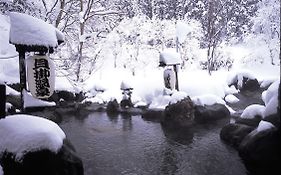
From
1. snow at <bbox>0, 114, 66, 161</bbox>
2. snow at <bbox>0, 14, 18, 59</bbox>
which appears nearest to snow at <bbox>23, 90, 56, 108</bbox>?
snow at <bbox>0, 114, 66, 161</bbox>

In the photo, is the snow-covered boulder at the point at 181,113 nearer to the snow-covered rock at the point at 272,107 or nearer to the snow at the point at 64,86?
the snow-covered rock at the point at 272,107

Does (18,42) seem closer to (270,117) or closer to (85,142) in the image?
(85,142)

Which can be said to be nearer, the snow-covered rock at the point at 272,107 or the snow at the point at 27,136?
the snow at the point at 27,136

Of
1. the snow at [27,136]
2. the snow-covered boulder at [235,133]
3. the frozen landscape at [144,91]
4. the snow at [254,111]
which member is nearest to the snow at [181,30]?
the frozen landscape at [144,91]

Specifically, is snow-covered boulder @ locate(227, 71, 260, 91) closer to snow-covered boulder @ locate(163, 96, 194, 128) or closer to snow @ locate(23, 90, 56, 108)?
snow-covered boulder @ locate(163, 96, 194, 128)

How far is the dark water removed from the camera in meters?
7.18

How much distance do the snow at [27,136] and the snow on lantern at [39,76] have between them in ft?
8.78

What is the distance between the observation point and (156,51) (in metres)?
28.4

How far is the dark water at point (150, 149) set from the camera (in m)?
7.18

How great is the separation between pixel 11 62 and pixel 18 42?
8.88 m

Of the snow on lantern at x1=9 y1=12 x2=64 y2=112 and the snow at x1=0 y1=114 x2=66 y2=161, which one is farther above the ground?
the snow on lantern at x1=9 y1=12 x2=64 y2=112

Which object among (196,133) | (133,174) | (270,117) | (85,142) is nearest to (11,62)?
(85,142)

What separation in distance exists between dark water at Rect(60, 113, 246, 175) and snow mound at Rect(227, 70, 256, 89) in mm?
10772

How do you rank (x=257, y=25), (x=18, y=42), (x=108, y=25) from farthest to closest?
(x=257, y=25)
(x=108, y=25)
(x=18, y=42)
